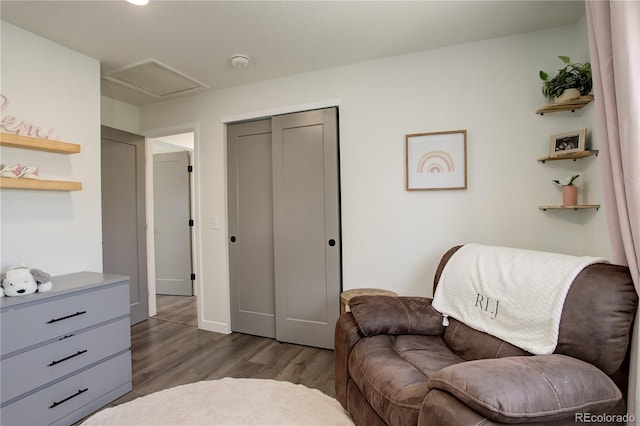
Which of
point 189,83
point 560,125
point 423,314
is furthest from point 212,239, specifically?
point 560,125

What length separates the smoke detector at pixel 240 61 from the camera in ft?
7.77

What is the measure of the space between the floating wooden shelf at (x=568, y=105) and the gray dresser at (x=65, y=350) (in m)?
3.09

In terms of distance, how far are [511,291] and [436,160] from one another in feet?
3.87

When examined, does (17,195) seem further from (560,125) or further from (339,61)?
(560,125)

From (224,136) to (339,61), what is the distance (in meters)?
1.36

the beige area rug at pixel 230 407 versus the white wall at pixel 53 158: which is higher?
the white wall at pixel 53 158

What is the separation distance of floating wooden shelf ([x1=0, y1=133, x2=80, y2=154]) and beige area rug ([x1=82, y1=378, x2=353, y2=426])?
1.72m

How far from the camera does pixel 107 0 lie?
5.59ft

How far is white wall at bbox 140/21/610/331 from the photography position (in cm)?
203

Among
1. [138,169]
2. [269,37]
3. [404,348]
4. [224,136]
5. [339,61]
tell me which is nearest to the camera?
[404,348]

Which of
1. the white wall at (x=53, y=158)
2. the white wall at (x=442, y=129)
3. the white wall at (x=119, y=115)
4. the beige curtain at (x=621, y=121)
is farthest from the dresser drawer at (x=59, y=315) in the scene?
Answer: the beige curtain at (x=621, y=121)

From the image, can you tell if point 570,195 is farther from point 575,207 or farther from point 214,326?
point 214,326

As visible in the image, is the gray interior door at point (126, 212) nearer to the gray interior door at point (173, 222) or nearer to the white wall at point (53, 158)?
the white wall at point (53, 158)

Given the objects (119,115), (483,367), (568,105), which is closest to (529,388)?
(483,367)
